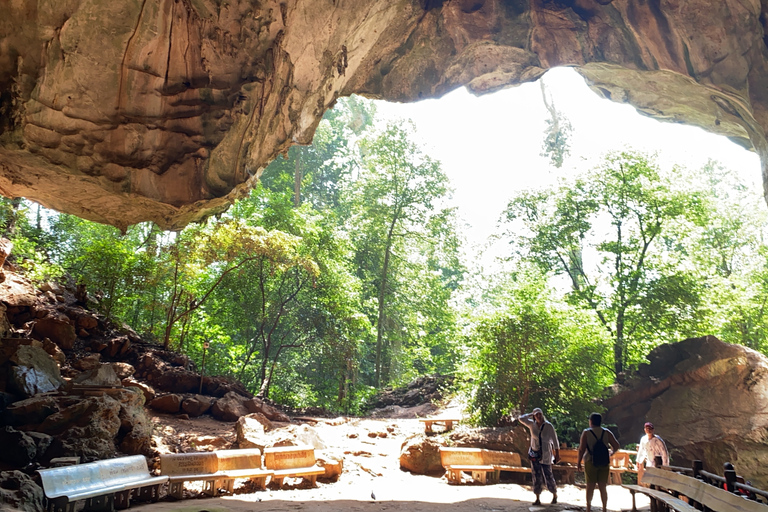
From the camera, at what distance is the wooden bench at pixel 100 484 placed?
4.77 meters

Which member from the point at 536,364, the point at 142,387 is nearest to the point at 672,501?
the point at 536,364

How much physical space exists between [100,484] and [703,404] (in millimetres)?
13962

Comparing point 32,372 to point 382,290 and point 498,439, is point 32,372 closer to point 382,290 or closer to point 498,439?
point 498,439

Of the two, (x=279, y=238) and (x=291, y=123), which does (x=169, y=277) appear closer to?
(x=279, y=238)

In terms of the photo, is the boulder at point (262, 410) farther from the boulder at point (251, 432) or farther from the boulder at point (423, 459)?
the boulder at point (423, 459)

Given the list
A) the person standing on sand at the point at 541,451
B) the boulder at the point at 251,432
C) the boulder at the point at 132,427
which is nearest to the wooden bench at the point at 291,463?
the boulder at the point at 251,432

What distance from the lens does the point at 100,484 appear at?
542 cm

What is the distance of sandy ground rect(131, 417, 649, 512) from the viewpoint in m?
6.76

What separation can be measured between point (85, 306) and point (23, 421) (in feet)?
21.0

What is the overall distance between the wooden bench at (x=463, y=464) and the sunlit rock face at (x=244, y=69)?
665cm

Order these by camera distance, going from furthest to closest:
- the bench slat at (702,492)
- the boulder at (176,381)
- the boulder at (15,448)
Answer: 1. the boulder at (176,381)
2. the boulder at (15,448)
3. the bench slat at (702,492)

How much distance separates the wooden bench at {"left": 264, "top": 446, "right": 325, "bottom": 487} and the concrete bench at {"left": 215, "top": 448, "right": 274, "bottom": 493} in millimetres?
197

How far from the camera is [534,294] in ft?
40.2

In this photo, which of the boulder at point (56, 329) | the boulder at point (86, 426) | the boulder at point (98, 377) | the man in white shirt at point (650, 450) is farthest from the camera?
the boulder at point (56, 329)
